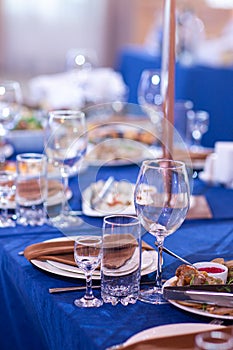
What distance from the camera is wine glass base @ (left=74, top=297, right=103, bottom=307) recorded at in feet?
3.50

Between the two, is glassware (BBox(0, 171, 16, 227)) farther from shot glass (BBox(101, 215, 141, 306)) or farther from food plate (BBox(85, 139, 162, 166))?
shot glass (BBox(101, 215, 141, 306))

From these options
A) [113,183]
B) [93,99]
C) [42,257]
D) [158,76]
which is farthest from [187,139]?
[42,257]

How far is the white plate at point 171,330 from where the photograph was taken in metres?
0.94

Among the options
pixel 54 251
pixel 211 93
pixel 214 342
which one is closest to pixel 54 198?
pixel 54 251

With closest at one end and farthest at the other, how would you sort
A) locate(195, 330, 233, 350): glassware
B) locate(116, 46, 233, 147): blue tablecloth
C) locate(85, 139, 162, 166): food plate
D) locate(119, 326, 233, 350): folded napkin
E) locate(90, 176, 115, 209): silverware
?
locate(195, 330, 233, 350): glassware, locate(119, 326, 233, 350): folded napkin, locate(90, 176, 115, 209): silverware, locate(85, 139, 162, 166): food plate, locate(116, 46, 233, 147): blue tablecloth

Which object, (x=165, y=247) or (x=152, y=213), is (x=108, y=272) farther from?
(x=165, y=247)

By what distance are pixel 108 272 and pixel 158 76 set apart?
1119 mm

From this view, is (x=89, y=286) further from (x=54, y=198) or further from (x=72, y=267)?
(x=54, y=198)

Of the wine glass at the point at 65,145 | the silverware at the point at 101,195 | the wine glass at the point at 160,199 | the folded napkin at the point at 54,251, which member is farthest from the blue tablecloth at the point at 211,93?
the wine glass at the point at 160,199

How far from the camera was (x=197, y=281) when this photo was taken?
1084mm

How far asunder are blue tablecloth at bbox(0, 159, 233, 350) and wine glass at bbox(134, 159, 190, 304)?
7 centimetres

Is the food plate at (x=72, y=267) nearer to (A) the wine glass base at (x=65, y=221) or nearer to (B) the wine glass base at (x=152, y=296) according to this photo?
(B) the wine glass base at (x=152, y=296)

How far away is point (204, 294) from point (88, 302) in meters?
0.18

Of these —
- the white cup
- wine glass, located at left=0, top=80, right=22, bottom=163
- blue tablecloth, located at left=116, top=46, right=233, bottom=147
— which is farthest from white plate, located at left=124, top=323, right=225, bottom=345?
blue tablecloth, located at left=116, top=46, right=233, bottom=147
